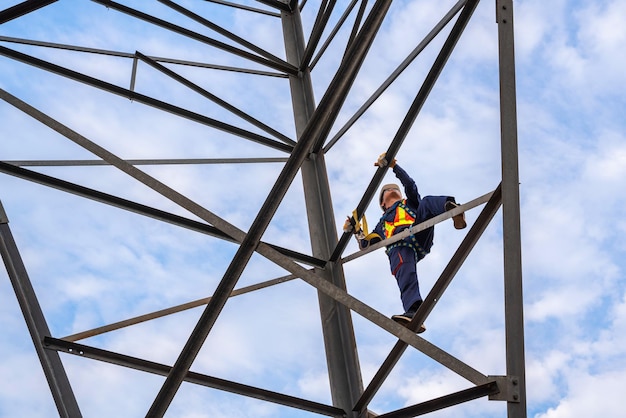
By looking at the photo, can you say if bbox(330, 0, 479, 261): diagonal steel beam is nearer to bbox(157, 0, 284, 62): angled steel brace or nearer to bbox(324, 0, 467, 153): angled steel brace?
bbox(324, 0, 467, 153): angled steel brace

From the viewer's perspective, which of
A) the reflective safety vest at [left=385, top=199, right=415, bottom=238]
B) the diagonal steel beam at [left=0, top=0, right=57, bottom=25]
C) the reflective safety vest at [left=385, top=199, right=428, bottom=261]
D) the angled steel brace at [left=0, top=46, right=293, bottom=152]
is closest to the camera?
the diagonal steel beam at [left=0, top=0, right=57, bottom=25]

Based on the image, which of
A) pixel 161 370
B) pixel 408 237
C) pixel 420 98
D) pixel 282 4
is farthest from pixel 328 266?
pixel 282 4

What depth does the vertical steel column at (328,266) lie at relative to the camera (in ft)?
22.8

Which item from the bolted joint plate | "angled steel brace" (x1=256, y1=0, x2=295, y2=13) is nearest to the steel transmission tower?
the bolted joint plate

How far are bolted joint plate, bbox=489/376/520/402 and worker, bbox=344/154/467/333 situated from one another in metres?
2.25

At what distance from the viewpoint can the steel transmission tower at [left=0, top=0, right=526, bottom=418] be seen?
15.1 ft

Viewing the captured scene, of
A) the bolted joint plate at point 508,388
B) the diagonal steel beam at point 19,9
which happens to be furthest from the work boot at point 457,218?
the diagonal steel beam at point 19,9

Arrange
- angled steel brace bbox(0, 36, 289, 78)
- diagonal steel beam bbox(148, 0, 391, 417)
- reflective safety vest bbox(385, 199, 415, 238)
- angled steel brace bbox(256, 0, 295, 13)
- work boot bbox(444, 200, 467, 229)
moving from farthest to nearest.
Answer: angled steel brace bbox(256, 0, 295, 13)
angled steel brace bbox(0, 36, 289, 78)
reflective safety vest bbox(385, 199, 415, 238)
work boot bbox(444, 200, 467, 229)
diagonal steel beam bbox(148, 0, 391, 417)

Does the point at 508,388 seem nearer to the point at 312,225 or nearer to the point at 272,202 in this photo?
the point at 272,202

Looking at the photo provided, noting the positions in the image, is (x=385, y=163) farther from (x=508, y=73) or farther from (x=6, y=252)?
(x=6, y=252)

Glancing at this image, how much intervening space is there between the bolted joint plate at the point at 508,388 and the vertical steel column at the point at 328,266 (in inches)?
89.5

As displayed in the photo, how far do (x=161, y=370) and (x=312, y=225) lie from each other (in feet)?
8.16

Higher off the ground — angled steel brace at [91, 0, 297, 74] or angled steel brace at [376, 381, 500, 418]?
angled steel brace at [91, 0, 297, 74]

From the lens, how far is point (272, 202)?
15.2ft
